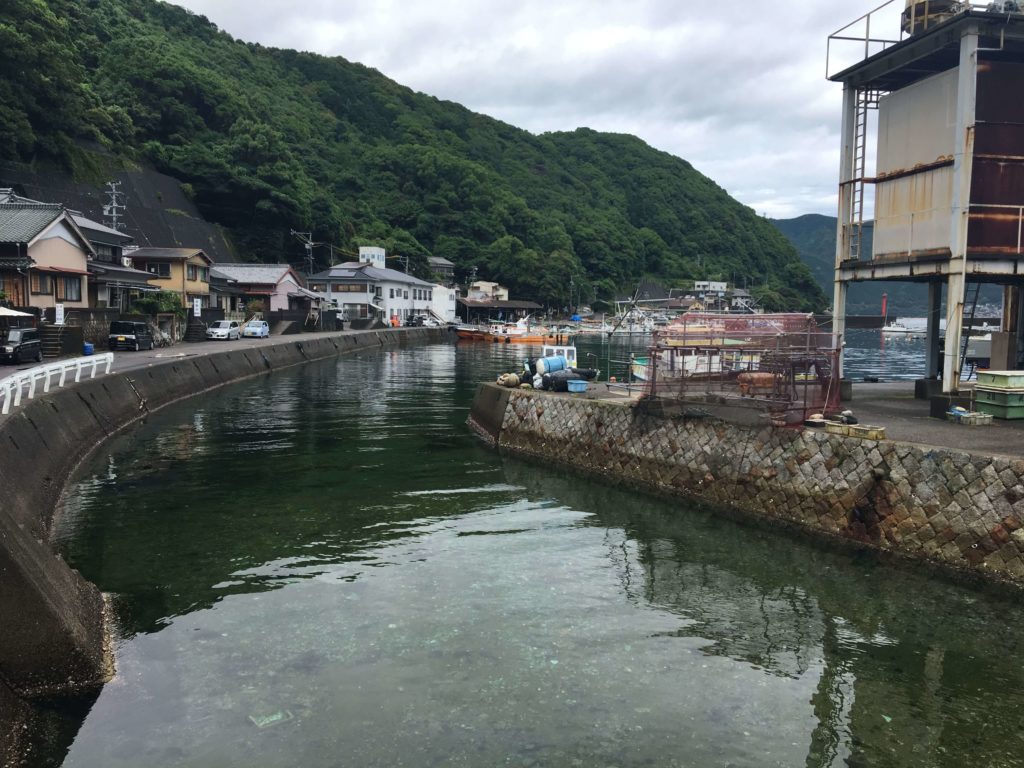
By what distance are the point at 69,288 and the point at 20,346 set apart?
43.8ft

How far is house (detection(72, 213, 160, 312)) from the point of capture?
4338 centimetres

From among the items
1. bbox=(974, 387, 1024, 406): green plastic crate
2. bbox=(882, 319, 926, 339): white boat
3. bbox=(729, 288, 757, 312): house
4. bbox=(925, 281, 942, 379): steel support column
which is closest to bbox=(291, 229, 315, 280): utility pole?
bbox=(729, 288, 757, 312): house

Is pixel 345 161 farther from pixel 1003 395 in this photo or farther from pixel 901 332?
pixel 1003 395

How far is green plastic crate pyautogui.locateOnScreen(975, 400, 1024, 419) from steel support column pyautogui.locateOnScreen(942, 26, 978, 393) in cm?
184

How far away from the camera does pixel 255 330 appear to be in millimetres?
58094

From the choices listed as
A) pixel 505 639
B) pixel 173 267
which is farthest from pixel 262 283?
pixel 505 639

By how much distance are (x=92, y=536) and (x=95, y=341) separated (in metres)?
27.7

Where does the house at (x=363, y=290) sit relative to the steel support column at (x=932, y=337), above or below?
above

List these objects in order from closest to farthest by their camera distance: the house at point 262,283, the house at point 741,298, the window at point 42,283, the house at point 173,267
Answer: the window at point 42,283 → the house at point 173,267 → the house at point 262,283 → the house at point 741,298

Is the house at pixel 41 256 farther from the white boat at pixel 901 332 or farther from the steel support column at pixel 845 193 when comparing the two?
the white boat at pixel 901 332

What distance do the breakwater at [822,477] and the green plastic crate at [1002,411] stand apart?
481 centimetres

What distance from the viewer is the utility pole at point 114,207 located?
61156 millimetres

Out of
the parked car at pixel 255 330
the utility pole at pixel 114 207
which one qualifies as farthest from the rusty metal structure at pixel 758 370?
the utility pole at pixel 114 207

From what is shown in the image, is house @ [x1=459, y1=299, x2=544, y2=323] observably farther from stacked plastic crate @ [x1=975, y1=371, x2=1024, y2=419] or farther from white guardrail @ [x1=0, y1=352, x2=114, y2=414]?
stacked plastic crate @ [x1=975, y1=371, x2=1024, y2=419]
